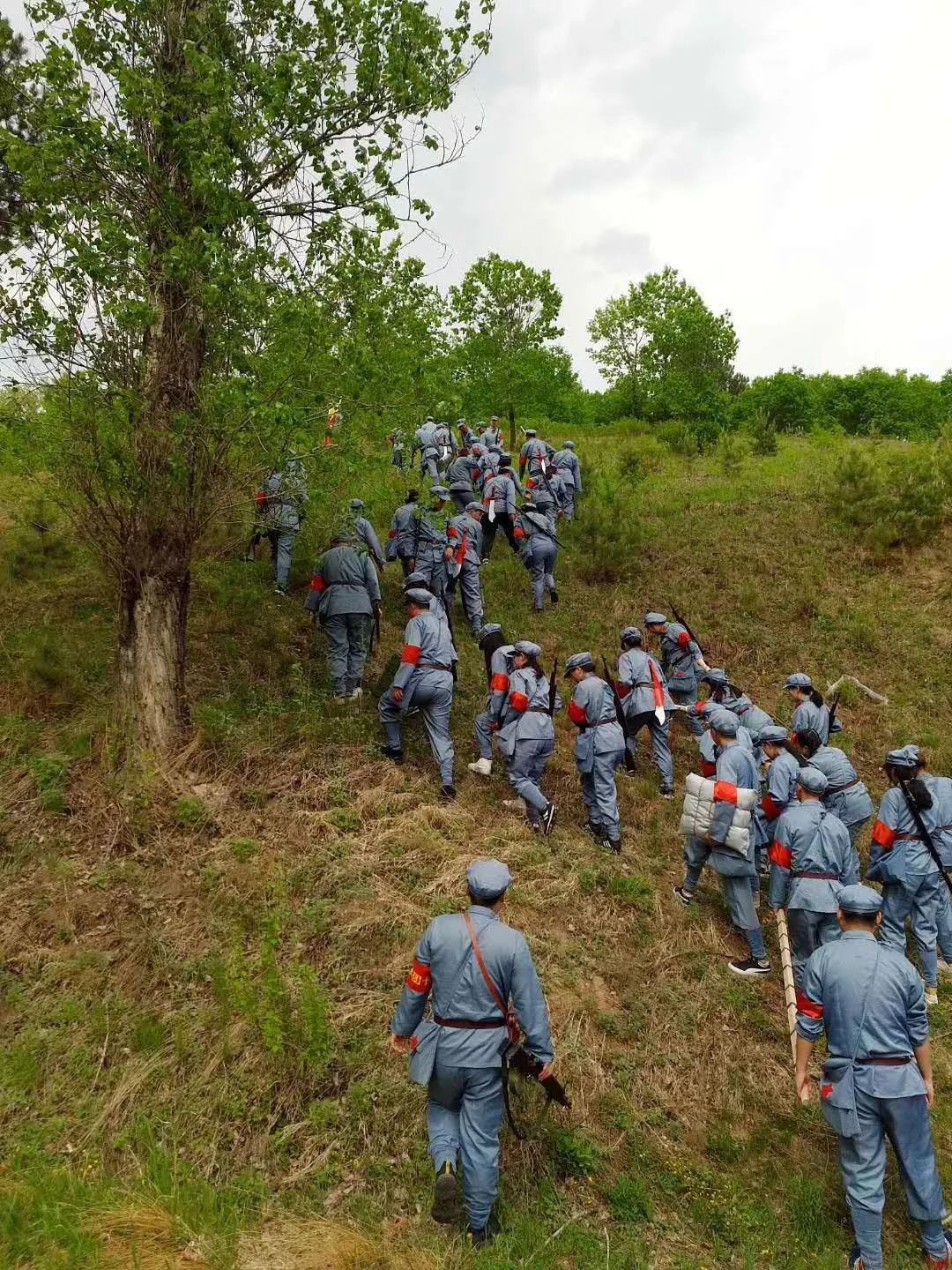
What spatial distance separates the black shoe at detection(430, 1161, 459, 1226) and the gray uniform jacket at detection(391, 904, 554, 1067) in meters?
0.50

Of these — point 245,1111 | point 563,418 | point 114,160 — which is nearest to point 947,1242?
point 245,1111

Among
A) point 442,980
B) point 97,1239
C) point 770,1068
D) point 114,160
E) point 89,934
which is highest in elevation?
point 114,160

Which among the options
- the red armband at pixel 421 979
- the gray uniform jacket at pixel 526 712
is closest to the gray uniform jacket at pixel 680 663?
the gray uniform jacket at pixel 526 712

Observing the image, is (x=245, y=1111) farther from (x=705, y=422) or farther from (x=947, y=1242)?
(x=705, y=422)

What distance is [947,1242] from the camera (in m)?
3.99

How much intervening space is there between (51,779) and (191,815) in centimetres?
141

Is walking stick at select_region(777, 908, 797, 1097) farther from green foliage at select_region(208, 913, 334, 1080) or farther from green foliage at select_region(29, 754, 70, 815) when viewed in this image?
green foliage at select_region(29, 754, 70, 815)

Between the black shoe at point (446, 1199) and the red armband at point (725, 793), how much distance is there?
3.73 metres

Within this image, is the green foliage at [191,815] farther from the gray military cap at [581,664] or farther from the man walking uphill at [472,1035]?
the gray military cap at [581,664]

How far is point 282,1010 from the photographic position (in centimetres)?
481

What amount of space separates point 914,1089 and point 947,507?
1339cm

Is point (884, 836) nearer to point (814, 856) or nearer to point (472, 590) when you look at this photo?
point (814, 856)

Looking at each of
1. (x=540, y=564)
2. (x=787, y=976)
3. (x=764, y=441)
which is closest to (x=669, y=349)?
(x=764, y=441)

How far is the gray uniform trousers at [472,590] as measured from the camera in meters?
11.1
